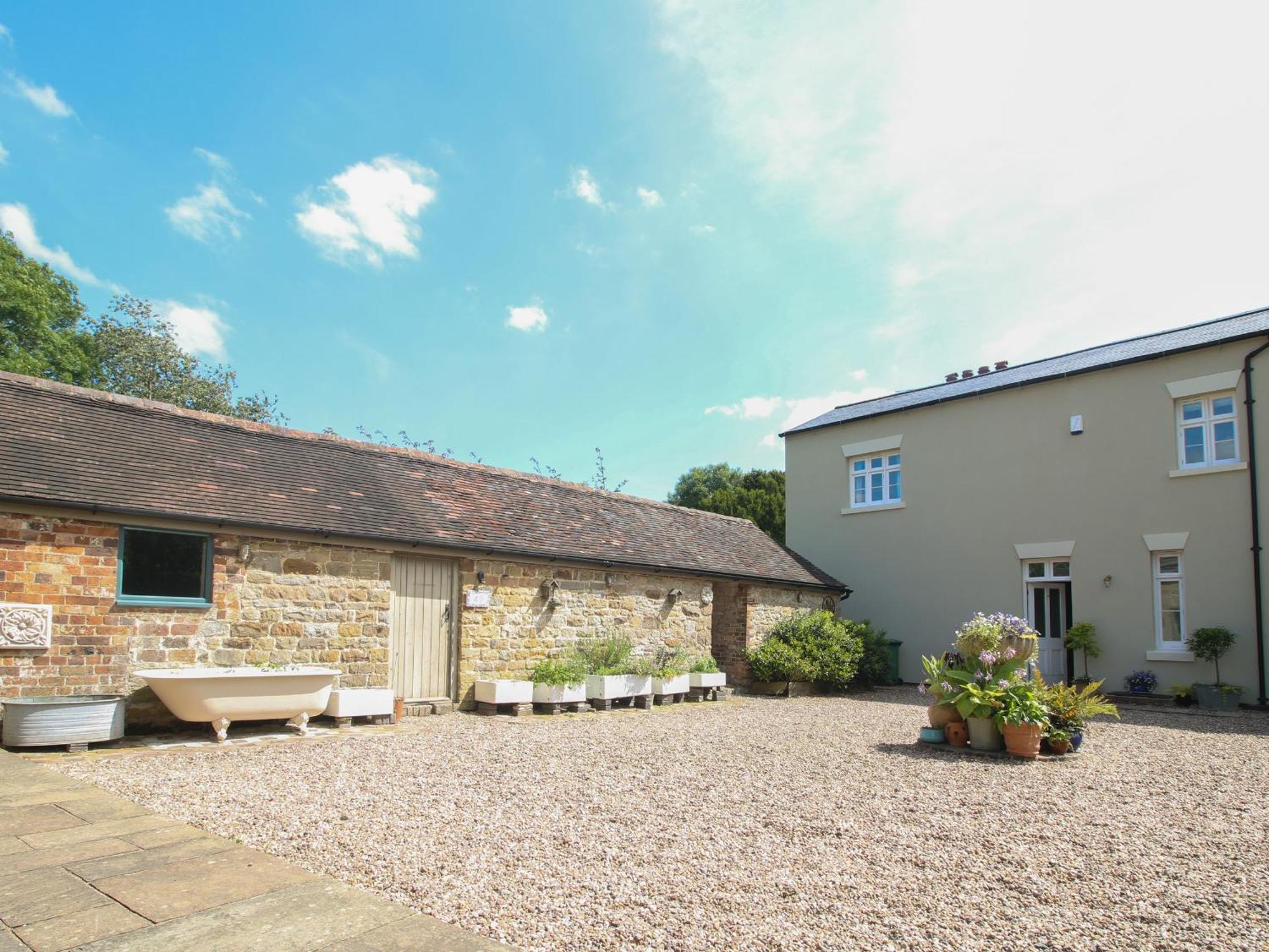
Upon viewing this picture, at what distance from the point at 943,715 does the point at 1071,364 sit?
1020 cm

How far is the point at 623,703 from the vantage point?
40.2 feet

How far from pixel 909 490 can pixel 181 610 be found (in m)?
14.2

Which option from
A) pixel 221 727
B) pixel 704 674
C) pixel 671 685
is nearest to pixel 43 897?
pixel 221 727

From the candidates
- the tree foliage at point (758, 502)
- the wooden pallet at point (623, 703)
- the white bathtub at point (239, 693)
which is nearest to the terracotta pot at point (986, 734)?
the wooden pallet at point (623, 703)

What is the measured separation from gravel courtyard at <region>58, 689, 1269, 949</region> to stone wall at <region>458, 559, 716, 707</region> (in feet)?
7.30

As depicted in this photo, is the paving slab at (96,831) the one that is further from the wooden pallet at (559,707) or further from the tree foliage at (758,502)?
the tree foliage at (758,502)

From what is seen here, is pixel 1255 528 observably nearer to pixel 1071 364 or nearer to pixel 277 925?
A: pixel 1071 364

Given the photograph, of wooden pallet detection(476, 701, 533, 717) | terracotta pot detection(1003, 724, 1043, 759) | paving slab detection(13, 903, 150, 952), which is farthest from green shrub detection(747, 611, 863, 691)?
paving slab detection(13, 903, 150, 952)

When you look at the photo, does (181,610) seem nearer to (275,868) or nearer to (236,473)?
(236,473)

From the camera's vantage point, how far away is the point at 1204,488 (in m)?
13.6

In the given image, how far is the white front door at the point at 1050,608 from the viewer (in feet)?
50.2

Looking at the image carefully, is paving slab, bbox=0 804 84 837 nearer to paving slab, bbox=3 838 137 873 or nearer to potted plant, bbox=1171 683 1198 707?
paving slab, bbox=3 838 137 873

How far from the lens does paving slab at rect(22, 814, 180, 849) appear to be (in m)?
4.06

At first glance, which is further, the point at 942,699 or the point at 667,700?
the point at 667,700
